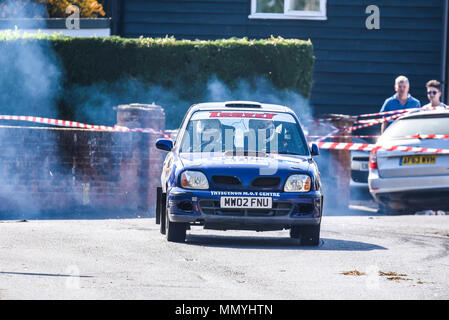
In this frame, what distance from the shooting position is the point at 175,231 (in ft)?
38.8

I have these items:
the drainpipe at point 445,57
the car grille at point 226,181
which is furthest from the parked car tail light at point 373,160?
the drainpipe at point 445,57

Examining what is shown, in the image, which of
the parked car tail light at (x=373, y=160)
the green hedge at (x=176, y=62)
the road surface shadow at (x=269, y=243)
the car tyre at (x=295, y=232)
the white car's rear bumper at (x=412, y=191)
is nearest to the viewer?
the road surface shadow at (x=269, y=243)

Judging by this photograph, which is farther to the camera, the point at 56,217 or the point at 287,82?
the point at 287,82

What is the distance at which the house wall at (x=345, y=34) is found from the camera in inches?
929

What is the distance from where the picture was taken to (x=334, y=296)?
800cm

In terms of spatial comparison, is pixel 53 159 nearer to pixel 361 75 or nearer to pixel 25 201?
pixel 25 201

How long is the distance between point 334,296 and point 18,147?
911cm

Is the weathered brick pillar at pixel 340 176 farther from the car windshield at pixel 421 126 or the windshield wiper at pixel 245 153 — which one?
the windshield wiper at pixel 245 153

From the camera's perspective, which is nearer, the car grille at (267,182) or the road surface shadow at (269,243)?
the car grille at (267,182)

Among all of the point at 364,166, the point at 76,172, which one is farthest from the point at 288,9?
the point at 76,172

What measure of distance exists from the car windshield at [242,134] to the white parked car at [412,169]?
401cm

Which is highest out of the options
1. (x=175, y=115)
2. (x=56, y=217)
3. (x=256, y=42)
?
(x=256, y=42)

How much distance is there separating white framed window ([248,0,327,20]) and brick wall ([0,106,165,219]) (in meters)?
7.71
